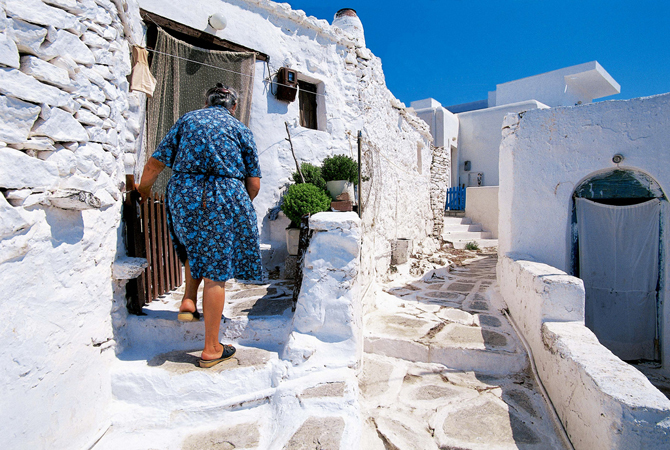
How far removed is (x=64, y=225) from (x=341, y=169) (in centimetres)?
401

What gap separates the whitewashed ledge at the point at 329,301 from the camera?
2232 millimetres

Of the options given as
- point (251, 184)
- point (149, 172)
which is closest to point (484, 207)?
point (251, 184)

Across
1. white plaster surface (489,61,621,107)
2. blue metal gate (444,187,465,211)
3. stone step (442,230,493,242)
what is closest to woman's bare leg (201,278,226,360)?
stone step (442,230,493,242)

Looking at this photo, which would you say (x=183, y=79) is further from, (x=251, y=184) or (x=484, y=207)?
(x=484, y=207)

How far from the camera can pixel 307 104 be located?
20.8 ft

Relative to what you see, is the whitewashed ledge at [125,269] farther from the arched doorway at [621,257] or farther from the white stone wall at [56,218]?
the arched doorway at [621,257]

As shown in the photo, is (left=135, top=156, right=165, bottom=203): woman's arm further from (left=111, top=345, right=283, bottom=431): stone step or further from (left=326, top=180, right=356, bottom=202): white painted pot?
(left=326, top=180, right=356, bottom=202): white painted pot

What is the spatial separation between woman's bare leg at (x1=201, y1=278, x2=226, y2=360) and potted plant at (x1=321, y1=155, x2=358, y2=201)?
11.5ft

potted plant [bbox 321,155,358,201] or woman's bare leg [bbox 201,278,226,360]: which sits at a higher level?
potted plant [bbox 321,155,358,201]

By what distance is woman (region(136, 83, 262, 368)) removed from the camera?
2.04 meters

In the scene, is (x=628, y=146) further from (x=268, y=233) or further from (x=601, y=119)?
(x=268, y=233)

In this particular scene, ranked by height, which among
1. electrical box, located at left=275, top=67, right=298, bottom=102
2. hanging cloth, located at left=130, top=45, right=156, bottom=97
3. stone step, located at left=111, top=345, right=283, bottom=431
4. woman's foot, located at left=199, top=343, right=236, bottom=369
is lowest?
stone step, located at left=111, top=345, right=283, bottom=431

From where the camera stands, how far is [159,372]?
2.12 meters

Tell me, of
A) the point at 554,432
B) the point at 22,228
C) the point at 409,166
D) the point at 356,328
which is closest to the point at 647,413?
the point at 554,432
